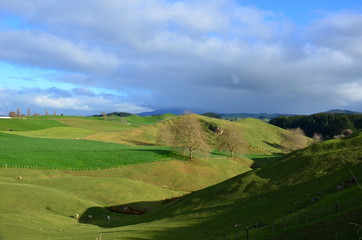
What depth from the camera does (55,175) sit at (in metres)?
84.0

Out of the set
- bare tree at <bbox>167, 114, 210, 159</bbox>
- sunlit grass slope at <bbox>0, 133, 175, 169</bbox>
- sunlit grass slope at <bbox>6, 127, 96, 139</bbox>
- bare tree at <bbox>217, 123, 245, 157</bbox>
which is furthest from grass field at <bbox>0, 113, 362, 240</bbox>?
sunlit grass slope at <bbox>6, 127, 96, 139</bbox>

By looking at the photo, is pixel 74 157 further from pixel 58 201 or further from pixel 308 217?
pixel 308 217

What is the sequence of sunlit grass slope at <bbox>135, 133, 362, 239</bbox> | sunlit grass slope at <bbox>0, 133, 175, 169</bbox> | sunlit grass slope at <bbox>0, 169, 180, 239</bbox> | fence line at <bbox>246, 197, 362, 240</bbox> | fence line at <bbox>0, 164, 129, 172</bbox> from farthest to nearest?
1. sunlit grass slope at <bbox>0, 133, 175, 169</bbox>
2. fence line at <bbox>0, 164, 129, 172</bbox>
3. sunlit grass slope at <bbox>0, 169, 180, 239</bbox>
4. sunlit grass slope at <bbox>135, 133, 362, 239</bbox>
5. fence line at <bbox>246, 197, 362, 240</bbox>

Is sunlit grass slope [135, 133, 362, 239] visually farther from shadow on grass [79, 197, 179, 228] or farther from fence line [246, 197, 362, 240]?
shadow on grass [79, 197, 179, 228]

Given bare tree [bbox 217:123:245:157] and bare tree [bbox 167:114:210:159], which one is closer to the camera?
bare tree [bbox 167:114:210:159]

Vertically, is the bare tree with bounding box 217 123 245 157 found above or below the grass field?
above

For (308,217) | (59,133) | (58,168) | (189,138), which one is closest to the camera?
(308,217)

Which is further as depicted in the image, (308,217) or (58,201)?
(58,201)

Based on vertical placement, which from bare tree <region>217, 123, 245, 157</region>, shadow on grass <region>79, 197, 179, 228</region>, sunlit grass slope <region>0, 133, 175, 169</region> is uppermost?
bare tree <region>217, 123, 245, 157</region>

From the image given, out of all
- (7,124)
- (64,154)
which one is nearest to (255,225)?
(64,154)

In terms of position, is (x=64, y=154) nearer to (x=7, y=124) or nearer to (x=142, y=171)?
(x=142, y=171)

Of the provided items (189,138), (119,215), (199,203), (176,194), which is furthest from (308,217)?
(189,138)

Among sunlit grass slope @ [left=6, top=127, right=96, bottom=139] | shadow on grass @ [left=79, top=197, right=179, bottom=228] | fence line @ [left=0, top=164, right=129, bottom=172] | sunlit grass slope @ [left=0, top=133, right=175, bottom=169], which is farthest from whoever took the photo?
sunlit grass slope @ [left=6, top=127, right=96, bottom=139]

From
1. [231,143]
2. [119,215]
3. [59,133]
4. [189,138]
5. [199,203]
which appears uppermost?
[189,138]
